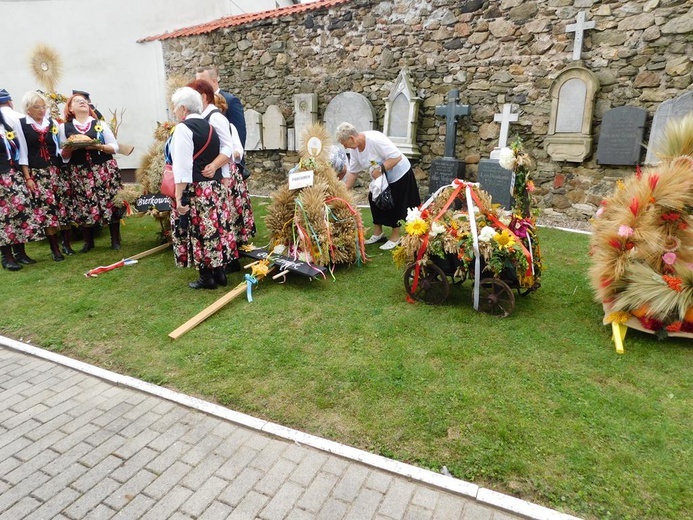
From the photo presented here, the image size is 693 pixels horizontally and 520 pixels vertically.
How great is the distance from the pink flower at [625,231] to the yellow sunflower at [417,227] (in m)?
1.48

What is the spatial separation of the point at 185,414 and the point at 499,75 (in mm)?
7552

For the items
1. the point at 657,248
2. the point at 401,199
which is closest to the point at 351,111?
the point at 401,199

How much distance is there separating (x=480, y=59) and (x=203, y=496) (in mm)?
8086

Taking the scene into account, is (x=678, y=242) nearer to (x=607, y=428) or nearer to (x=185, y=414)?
(x=607, y=428)

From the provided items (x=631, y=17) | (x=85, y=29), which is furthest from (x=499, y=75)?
(x=85, y=29)

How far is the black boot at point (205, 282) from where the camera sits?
4523 mm

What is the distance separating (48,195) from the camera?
5.43m

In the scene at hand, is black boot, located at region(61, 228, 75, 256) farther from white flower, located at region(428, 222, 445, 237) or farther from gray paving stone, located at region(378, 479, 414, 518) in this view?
gray paving stone, located at region(378, 479, 414, 518)

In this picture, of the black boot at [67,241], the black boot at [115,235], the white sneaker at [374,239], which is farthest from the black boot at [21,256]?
the white sneaker at [374,239]

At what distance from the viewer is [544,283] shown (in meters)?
4.50

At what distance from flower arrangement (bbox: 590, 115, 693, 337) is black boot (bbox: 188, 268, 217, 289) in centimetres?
361

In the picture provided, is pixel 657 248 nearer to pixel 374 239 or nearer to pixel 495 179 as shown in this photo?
pixel 374 239

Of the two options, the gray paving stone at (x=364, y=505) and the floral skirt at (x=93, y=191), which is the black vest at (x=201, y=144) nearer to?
the floral skirt at (x=93, y=191)

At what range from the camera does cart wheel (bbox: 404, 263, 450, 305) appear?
154 inches
